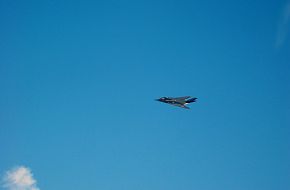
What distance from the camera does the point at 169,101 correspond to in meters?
129

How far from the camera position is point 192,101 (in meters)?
125

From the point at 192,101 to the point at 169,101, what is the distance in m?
10.1
